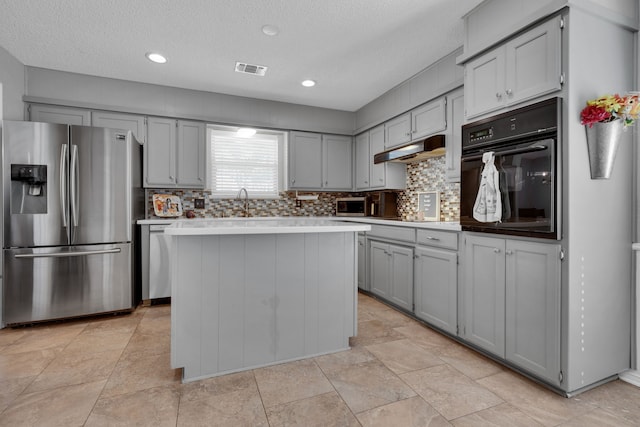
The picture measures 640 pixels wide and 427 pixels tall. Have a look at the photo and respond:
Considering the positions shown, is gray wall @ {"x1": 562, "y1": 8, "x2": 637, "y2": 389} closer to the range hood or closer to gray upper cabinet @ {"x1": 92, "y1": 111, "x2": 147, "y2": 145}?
the range hood

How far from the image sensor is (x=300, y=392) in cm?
187

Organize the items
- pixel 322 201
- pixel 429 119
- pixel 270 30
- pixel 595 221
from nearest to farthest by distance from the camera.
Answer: pixel 595 221
pixel 270 30
pixel 429 119
pixel 322 201

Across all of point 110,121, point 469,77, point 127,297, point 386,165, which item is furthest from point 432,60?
point 127,297

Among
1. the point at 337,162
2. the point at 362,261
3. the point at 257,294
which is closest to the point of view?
the point at 257,294

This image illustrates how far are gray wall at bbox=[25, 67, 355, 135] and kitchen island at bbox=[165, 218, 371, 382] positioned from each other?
96.9 inches

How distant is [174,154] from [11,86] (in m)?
1.57

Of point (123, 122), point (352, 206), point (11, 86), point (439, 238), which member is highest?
point (11, 86)

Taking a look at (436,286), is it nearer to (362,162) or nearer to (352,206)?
(352,206)

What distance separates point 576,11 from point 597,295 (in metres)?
1.65

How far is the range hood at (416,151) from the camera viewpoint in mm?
3078

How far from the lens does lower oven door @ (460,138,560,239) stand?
1.84m

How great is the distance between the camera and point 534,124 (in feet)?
6.35

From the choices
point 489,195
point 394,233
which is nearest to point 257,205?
point 394,233

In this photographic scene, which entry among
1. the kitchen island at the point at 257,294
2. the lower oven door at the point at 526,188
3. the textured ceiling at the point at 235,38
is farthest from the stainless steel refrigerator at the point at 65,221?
the lower oven door at the point at 526,188
